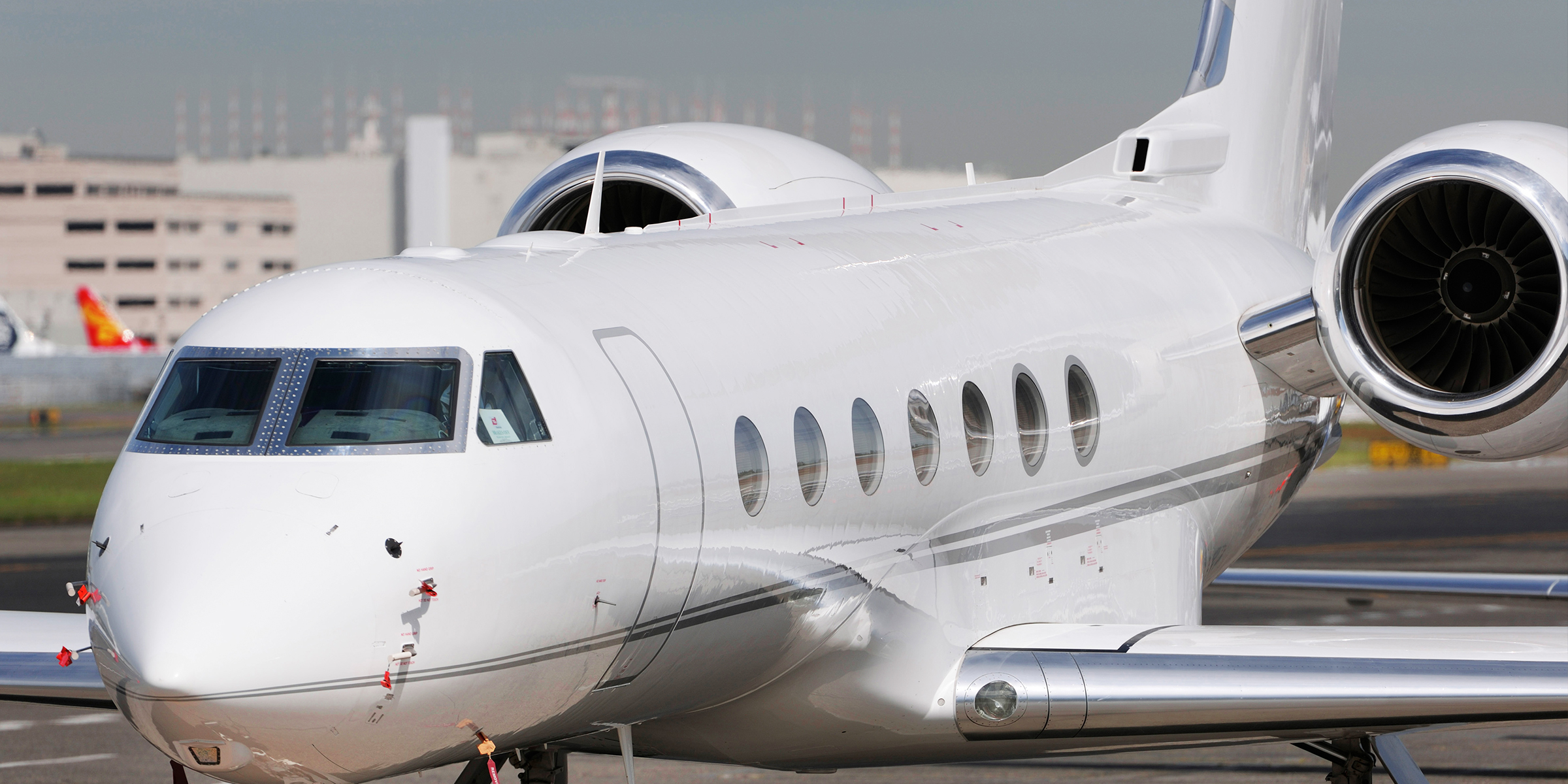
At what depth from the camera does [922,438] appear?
334 inches

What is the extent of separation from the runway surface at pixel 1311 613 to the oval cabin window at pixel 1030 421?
10.6ft

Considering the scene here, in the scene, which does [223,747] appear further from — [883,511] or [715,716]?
[883,511]

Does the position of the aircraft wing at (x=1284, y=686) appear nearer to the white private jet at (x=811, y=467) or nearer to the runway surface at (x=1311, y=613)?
the white private jet at (x=811, y=467)

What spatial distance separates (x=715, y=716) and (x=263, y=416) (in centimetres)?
272

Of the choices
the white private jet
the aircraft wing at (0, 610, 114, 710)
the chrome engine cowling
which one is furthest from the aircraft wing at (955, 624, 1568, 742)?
the aircraft wing at (0, 610, 114, 710)

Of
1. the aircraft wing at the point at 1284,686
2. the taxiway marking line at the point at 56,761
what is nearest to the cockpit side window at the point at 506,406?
the aircraft wing at the point at 1284,686

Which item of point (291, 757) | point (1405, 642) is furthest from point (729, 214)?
point (291, 757)

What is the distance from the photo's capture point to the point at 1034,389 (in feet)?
31.5

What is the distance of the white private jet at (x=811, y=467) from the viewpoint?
5.73m

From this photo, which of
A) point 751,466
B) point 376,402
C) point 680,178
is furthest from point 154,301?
point 376,402

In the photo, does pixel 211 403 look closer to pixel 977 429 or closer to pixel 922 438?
pixel 922 438

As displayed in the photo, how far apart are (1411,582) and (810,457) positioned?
6.77 m

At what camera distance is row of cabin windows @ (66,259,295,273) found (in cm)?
17562

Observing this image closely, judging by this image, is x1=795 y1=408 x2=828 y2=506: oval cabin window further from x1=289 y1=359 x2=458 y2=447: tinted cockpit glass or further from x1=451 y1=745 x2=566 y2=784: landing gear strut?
x1=289 y1=359 x2=458 y2=447: tinted cockpit glass
